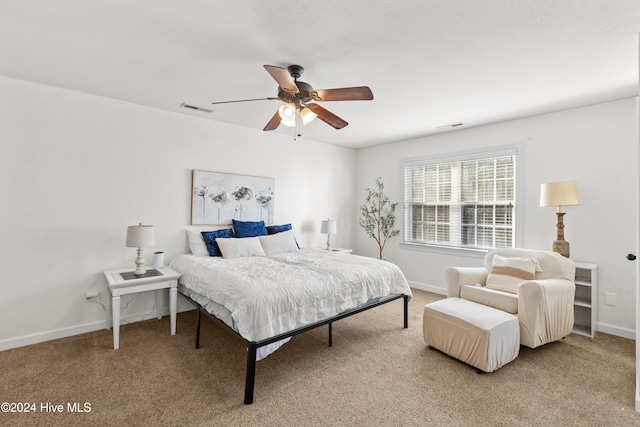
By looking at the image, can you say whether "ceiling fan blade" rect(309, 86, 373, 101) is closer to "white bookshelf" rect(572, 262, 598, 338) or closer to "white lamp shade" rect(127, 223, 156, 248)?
"white lamp shade" rect(127, 223, 156, 248)

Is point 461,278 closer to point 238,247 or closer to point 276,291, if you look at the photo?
point 276,291

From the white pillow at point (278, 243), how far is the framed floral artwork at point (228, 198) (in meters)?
0.44

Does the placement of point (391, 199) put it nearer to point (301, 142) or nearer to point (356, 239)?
point (356, 239)

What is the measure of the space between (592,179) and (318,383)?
367cm

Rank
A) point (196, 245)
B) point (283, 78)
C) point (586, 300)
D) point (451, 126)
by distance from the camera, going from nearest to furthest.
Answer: point (283, 78)
point (586, 300)
point (196, 245)
point (451, 126)

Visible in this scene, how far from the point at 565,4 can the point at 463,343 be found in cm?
244

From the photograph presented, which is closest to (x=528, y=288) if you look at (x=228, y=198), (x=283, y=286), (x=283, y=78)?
(x=283, y=286)

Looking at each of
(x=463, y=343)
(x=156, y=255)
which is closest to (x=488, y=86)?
(x=463, y=343)

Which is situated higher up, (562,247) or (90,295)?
(562,247)

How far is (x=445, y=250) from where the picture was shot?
4625 mm

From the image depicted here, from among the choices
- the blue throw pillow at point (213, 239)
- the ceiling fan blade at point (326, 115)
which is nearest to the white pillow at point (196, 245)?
the blue throw pillow at point (213, 239)

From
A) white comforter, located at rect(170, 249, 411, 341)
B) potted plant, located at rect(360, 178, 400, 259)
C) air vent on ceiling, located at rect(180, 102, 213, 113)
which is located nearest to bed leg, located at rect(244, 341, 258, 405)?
white comforter, located at rect(170, 249, 411, 341)

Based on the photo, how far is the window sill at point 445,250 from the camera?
168 inches

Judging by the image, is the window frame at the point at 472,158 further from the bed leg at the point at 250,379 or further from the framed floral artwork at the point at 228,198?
the bed leg at the point at 250,379
